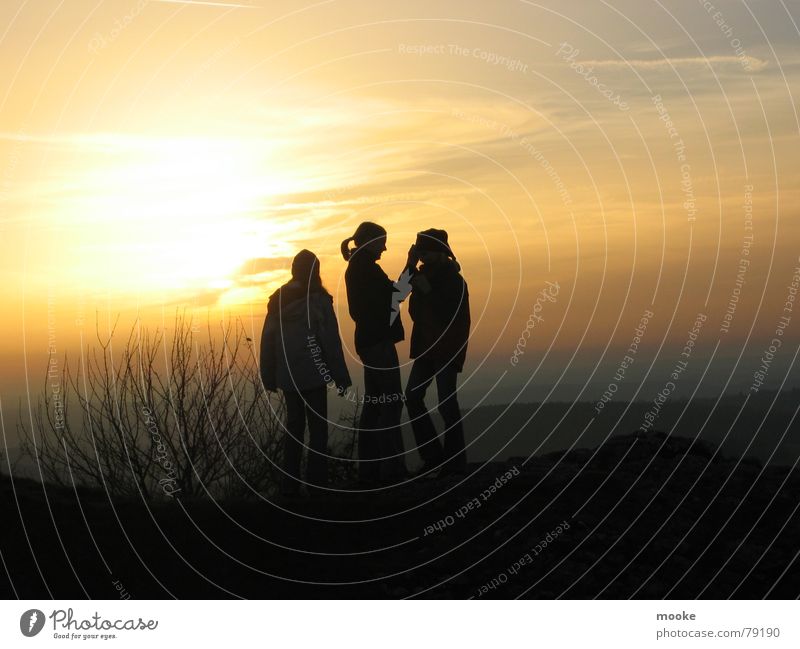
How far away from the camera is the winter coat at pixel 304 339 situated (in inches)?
594

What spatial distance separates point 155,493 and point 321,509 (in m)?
2.17

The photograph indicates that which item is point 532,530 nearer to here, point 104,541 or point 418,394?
point 418,394

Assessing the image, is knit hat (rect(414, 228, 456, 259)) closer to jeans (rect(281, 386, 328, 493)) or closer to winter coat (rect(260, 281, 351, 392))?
winter coat (rect(260, 281, 351, 392))

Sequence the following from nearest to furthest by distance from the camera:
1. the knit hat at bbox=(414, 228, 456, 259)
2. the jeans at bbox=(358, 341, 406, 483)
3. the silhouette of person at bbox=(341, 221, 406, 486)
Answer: the silhouette of person at bbox=(341, 221, 406, 486) < the jeans at bbox=(358, 341, 406, 483) < the knit hat at bbox=(414, 228, 456, 259)

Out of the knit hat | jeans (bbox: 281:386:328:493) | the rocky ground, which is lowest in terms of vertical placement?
the rocky ground

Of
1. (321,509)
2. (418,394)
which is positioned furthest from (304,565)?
(418,394)

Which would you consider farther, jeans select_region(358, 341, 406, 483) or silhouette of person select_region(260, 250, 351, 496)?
jeans select_region(358, 341, 406, 483)

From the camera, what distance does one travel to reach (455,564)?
1354 centimetres

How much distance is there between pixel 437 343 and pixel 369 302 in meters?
0.95
